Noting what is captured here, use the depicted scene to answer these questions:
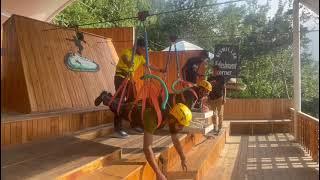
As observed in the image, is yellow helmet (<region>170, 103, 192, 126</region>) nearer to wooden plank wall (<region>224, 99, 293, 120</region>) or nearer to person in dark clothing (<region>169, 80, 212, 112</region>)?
person in dark clothing (<region>169, 80, 212, 112</region>)

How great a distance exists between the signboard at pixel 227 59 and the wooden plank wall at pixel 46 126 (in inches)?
118

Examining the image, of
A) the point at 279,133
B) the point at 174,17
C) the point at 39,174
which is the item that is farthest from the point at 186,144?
the point at 279,133

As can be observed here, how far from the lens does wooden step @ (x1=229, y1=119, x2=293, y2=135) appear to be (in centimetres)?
1192

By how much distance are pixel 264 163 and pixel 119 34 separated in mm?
4111

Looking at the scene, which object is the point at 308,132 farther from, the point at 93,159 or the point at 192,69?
the point at 93,159

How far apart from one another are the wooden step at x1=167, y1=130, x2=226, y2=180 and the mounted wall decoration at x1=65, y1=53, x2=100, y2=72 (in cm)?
215

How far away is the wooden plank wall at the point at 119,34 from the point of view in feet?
29.6

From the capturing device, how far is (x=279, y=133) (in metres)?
11.7

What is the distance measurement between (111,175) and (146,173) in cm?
59

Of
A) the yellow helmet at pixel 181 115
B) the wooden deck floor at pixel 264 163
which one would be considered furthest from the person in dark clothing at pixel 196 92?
the wooden deck floor at pixel 264 163

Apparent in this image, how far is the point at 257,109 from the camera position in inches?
494

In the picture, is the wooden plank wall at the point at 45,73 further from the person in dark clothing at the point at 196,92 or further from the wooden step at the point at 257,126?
the wooden step at the point at 257,126

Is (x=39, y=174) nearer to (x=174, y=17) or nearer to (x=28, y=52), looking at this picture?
(x=28, y=52)

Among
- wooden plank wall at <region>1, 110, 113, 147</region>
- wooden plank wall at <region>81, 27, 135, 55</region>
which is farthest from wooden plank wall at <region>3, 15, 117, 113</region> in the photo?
wooden plank wall at <region>81, 27, 135, 55</region>
